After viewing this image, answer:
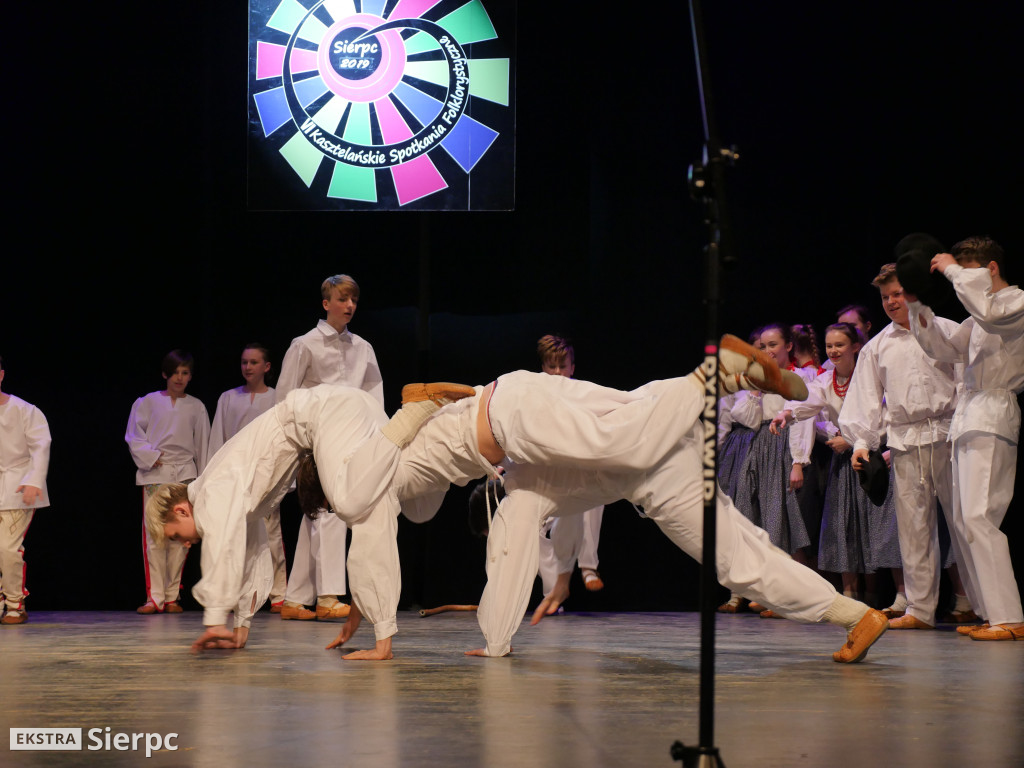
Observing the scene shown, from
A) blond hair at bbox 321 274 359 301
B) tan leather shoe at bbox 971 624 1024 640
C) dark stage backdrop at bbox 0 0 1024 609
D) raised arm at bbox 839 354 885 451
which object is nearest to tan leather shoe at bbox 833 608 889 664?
tan leather shoe at bbox 971 624 1024 640

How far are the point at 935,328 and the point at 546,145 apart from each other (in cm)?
236

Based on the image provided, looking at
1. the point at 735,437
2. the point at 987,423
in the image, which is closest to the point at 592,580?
the point at 735,437

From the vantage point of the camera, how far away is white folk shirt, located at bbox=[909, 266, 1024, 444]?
4090mm

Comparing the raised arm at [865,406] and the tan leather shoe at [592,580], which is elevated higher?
the raised arm at [865,406]

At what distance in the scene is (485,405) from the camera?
3568 millimetres

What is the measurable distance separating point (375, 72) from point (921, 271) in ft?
10.3

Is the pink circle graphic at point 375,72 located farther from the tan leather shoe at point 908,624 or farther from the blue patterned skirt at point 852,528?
the tan leather shoe at point 908,624

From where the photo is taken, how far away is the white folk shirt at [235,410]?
5668 mm

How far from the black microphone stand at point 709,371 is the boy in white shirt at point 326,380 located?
349 cm

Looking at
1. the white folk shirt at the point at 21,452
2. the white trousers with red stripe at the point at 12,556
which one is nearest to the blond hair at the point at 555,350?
the white folk shirt at the point at 21,452

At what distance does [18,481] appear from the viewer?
17.5ft

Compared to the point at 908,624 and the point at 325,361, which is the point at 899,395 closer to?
the point at 908,624

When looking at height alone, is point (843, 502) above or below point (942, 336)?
below

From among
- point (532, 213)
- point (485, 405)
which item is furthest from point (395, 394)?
point (485, 405)
